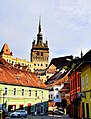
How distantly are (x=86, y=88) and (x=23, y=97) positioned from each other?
27677mm

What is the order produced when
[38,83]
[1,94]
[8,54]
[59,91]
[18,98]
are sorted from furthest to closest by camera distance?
[8,54] < [59,91] < [38,83] < [18,98] < [1,94]

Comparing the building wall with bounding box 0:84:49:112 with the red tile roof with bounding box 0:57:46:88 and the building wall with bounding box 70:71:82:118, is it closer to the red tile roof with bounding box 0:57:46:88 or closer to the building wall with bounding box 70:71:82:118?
the red tile roof with bounding box 0:57:46:88

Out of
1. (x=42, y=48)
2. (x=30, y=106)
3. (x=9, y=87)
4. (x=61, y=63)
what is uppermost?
(x=42, y=48)

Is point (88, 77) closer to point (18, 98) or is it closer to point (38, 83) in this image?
point (18, 98)

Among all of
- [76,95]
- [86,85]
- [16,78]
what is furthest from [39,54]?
[86,85]

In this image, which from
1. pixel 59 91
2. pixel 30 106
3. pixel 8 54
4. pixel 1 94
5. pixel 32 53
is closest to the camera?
pixel 1 94

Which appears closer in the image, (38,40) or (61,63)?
(61,63)

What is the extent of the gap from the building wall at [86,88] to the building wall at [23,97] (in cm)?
A: 2163

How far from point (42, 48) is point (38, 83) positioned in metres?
124

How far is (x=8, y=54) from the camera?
5920 inches

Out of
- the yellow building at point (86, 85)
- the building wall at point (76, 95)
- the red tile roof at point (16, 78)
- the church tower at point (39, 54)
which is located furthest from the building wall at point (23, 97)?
the church tower at point (39, 54)

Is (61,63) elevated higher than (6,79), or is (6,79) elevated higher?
(61,63)

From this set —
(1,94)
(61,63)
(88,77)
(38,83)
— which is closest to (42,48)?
(61,63)

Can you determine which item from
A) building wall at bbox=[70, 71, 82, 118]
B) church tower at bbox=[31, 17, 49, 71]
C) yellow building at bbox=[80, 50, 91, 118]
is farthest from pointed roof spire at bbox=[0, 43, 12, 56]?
yellow building at bbox=[80, 50, 91, 118]
